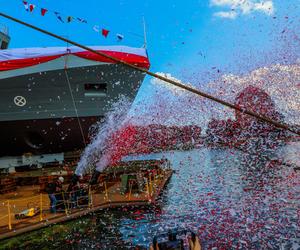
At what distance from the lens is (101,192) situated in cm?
1998

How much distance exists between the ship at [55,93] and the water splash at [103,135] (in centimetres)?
63

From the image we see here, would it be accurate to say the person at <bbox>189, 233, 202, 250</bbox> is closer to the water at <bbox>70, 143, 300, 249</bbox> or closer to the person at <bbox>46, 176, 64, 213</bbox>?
the water at <bbox>70, 143, 300, 249</bbox>

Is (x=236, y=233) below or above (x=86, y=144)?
below

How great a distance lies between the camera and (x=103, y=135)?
27281 mm

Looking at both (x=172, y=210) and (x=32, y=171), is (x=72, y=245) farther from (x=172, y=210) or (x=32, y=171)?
(x=32, y=171)

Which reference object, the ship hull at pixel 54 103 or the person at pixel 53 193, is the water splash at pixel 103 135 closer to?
the ship hull at pixel 54 103

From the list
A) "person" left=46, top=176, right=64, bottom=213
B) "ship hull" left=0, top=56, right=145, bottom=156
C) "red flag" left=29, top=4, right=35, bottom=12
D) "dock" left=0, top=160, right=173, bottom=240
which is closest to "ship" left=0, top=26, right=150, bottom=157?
"ship hull" left=0, top=56, right=145, bottom=156

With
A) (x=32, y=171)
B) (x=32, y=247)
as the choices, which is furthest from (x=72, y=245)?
(x=32, y=171)

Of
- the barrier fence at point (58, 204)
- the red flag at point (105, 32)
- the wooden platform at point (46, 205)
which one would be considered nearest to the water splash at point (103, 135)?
the wooden platform at point (46, 205)

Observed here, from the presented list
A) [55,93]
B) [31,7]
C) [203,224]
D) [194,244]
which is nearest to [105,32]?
[31,7]

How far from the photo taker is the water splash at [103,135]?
25.7m

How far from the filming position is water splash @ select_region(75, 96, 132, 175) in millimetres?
25734

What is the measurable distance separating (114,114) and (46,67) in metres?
6.79

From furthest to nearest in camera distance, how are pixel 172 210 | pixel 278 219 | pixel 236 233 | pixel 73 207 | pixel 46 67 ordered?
pixel 46 67, pixel 172 210, pixel 73 207, pixel 278 219, pixel 236 233
